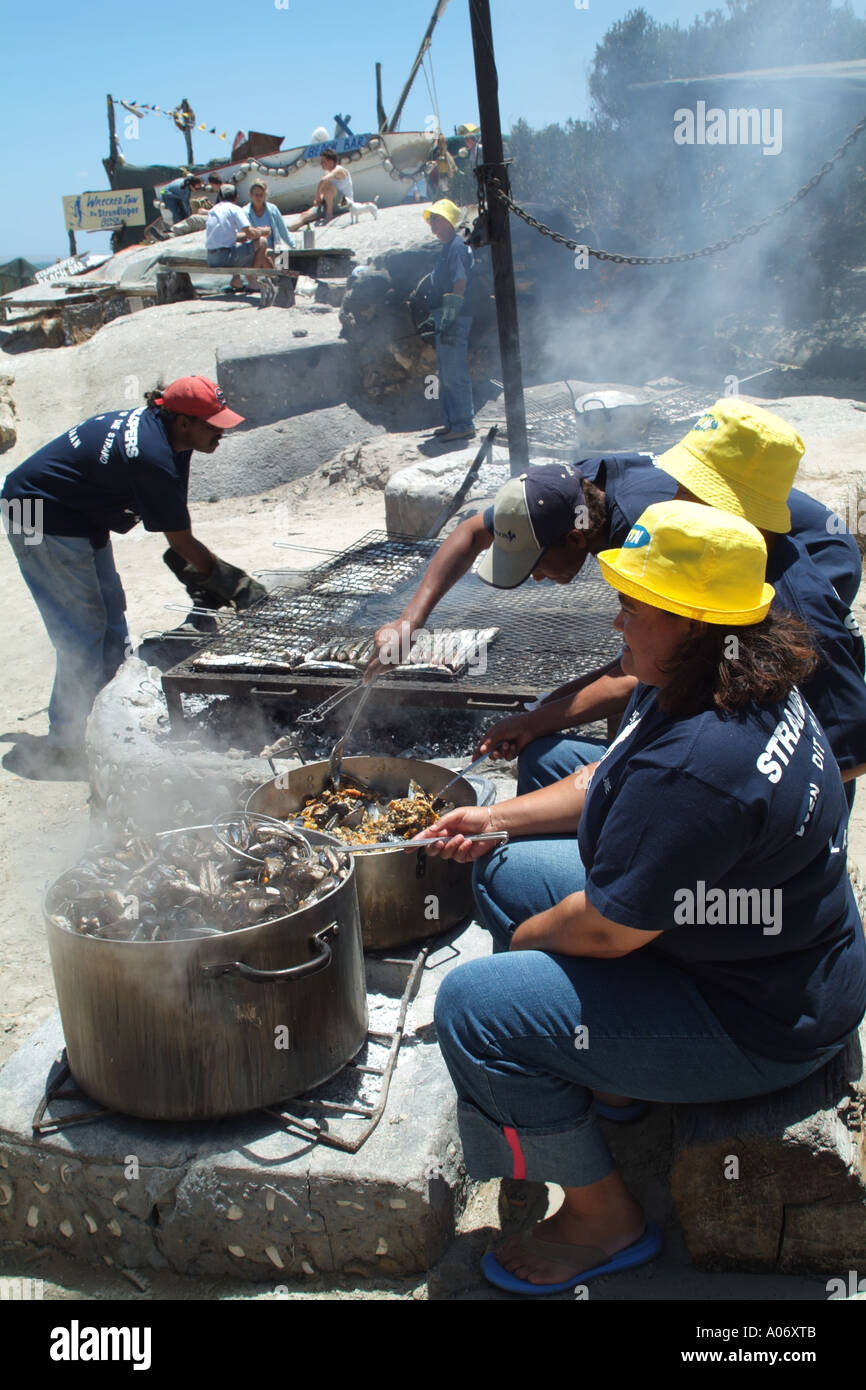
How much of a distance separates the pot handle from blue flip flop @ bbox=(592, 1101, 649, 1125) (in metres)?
0.86

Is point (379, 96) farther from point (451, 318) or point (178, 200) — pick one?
point (451, 318)

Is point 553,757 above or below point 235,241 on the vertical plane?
below

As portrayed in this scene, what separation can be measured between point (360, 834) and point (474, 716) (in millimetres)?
1595

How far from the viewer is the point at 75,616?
5.96 m

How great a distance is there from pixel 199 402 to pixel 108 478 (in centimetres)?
72

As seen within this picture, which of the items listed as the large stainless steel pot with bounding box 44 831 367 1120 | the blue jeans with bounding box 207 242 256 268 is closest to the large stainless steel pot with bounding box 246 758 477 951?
the large stainless steel pot with bounding box 44 831 367 1120

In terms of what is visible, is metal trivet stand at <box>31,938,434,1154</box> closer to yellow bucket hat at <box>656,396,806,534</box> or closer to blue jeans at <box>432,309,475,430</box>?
yellow bucket hat at <box>656,396,806,534</box>

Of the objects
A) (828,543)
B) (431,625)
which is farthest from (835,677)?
(431,625)

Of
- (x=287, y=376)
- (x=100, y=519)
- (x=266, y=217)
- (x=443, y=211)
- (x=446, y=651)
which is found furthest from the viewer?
(x=266, y=217)

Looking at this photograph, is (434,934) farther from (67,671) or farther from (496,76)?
(496,76)

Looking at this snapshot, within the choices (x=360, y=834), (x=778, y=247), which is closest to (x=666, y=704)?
(x=360, y=834)

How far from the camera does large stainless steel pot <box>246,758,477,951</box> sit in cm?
318

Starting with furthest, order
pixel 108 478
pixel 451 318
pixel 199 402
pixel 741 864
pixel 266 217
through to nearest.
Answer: pixel 266 217, pixel 451 318, pixel 108 478, pixel 199 402, pixel 741 864

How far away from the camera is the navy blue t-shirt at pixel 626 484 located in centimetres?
302
